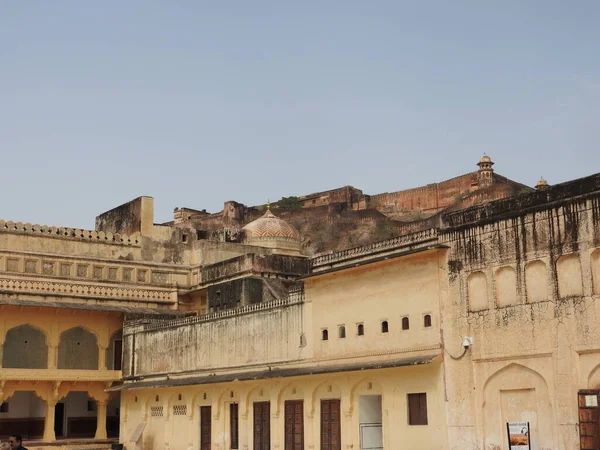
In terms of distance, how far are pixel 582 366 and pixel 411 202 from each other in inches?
1666

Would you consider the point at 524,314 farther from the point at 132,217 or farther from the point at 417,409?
the point at 132,217

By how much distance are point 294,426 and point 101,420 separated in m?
9.34

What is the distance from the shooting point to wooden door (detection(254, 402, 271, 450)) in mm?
20703

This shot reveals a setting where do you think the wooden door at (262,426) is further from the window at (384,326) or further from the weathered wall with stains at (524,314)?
the weathered wall with stains at (524,314)

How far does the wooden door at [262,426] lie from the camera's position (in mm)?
20703

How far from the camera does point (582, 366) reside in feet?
45.9

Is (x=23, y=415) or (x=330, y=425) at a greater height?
(x=23, y=415)

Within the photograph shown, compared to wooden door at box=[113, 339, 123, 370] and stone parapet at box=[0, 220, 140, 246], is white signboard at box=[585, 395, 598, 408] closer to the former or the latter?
wooden door at box=[113, 339, 123, 370]

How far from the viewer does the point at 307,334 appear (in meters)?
19.8

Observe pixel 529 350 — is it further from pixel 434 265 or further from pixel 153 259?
pixel 153 259

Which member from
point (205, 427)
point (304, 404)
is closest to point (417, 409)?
point (304, 404)

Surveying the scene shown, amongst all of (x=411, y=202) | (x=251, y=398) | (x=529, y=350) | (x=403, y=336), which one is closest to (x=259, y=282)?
(x=251, y=398)

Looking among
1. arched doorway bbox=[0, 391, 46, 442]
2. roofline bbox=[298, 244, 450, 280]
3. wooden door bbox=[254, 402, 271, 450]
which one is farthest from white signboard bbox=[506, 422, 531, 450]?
arched doorway bbox=[0, 391, 46, 442]

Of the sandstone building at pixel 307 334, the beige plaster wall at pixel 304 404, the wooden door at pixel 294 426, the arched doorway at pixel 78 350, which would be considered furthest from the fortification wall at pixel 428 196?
the wooden door at pixel 294 426
